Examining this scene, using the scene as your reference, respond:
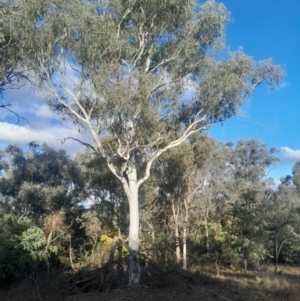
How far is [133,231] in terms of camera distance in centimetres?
1420

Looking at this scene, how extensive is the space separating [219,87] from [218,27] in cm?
212

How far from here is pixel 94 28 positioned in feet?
47.2

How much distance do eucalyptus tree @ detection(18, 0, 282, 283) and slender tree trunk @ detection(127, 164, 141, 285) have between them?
0.03m

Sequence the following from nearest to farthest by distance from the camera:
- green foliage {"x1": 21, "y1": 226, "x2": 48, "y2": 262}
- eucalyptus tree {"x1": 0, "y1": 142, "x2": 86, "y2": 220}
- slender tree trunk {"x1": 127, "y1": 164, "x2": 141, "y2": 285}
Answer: slender tree trunk {"x1": 127, "y1": 164, "x2": 141, "y2": 285} < green foliage {"x1": 21, "y1": 226, "x2": 48, "y2": 262} < eucalyptus tree {"x1": 0, "y1": 142, "x2": 86, "y2": 220}

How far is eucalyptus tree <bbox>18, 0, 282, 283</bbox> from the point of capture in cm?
1405

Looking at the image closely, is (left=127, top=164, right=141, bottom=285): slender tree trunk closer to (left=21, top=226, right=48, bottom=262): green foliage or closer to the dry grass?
the dry grass

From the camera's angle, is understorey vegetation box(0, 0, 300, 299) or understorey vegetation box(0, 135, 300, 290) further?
understorey vegetation box(0, 135, 300, 290)

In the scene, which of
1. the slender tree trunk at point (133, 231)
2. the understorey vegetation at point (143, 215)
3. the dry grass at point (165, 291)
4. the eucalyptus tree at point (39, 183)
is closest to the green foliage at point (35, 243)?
the understorey vegetation at point (143, 215)

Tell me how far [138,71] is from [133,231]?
17.3 ft

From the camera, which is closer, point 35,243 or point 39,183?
point 35,243

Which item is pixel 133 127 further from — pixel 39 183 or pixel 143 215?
pixel 39 183

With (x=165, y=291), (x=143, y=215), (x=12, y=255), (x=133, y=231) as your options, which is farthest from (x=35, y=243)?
(x=165, y=291)

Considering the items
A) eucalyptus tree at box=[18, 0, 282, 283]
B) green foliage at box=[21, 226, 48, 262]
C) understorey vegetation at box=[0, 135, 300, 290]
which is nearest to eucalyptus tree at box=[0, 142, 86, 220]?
understorey vegetation at box=[0, 135, 300, 290]

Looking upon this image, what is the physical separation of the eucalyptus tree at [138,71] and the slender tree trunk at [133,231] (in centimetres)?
3
